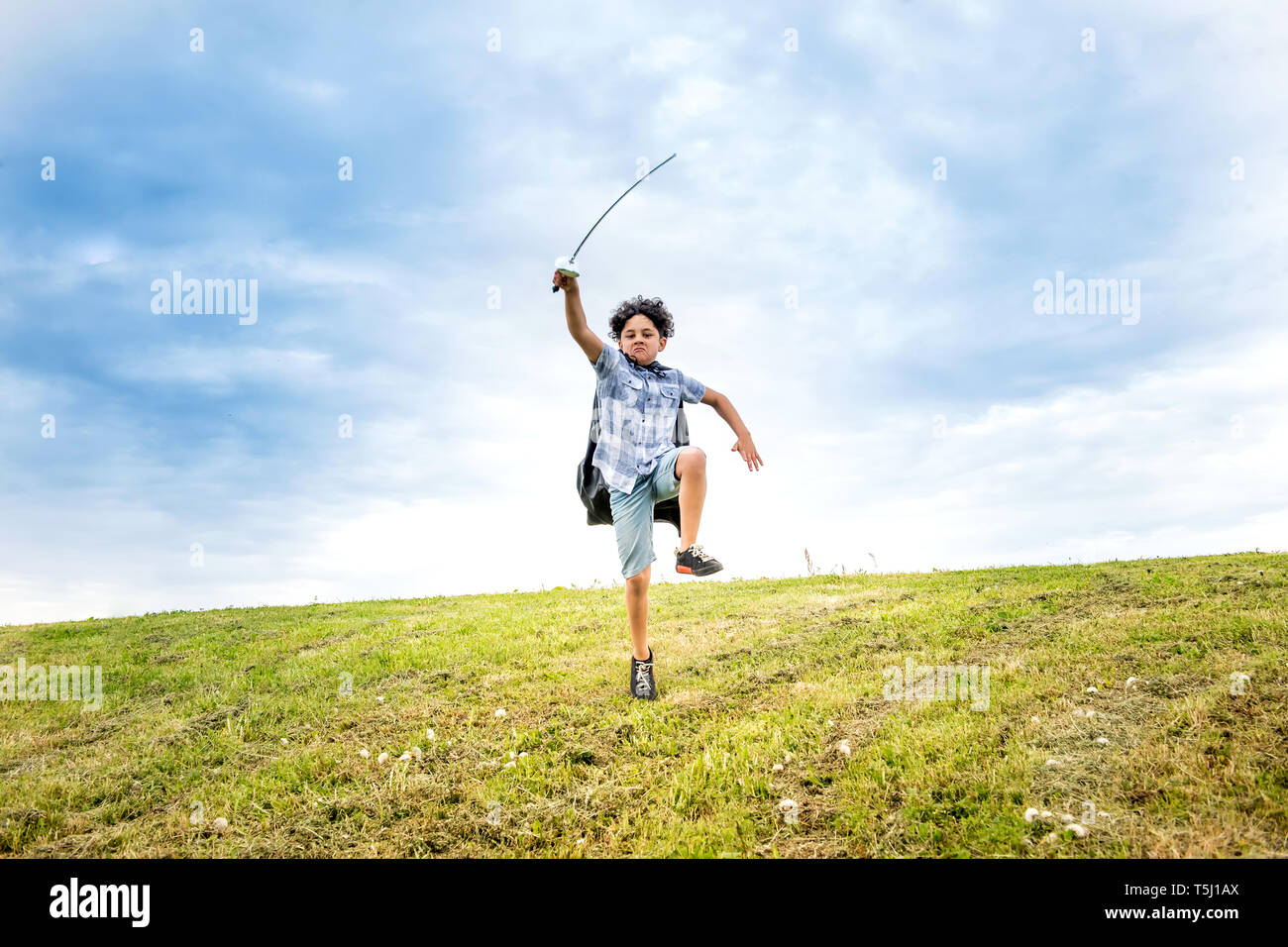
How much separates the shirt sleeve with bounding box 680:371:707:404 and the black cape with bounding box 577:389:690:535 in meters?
0.09

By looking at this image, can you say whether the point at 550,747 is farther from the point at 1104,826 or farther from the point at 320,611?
the point at 320,611

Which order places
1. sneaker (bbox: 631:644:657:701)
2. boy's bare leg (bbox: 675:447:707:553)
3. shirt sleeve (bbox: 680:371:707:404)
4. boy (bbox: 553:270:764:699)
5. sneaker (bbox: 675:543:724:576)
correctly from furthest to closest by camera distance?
1. shirt sleeve (bbox: 680:371:707:404)
2. sneaker (bbox: 631:644:657:701)
3. boy (bbox: 553:270:764:699)
4. boy's bare leg (bbox: 675:447:707:553)
5. sneaker (bbox: 675:543:724:576)

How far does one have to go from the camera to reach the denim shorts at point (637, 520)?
7.62 meters

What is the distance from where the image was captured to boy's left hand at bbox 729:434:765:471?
781cm

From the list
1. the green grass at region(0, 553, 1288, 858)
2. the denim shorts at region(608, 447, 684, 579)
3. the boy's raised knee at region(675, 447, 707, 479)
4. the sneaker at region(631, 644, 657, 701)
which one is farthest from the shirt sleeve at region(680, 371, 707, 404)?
the green grass at region(0, 553, 1288, 858)

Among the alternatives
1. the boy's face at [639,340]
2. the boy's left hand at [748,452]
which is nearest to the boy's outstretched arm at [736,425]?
the boy's left hand at [748,452]

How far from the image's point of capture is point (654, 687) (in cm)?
796

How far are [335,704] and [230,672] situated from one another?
3108mm

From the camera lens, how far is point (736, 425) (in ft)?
26.2

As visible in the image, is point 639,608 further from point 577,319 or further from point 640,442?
point 577,319

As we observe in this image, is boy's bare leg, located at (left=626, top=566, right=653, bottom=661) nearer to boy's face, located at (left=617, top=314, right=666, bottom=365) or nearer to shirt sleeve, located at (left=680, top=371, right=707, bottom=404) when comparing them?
shirt sleeve, located at (left=680, top=371, right=707, bottom=404)

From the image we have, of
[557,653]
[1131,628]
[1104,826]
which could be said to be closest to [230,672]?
[557,653]

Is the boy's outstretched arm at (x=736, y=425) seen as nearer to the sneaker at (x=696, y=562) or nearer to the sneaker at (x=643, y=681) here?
the sneaker at (x=696, y=562)

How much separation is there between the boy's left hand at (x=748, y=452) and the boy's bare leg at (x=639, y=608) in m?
1.45
